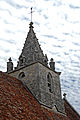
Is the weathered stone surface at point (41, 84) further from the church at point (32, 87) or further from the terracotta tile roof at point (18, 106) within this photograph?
the terracotta tile roof at point (18, 106)

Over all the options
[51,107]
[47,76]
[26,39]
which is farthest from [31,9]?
[51,107]

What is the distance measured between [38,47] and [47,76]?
2.74 metres

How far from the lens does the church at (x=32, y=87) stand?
11.2 meters

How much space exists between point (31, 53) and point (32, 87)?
3054mm

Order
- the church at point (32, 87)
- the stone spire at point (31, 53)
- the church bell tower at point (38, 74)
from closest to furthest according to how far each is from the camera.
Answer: the church at point (32, 87), the church bell tower at point (38, 74), the stone spire at point (31, 53)

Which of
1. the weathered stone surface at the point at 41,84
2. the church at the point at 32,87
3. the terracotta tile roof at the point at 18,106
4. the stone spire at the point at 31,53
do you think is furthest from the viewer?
the stone spire at the point at 31,53

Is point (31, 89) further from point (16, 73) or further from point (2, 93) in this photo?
point (2, 93)

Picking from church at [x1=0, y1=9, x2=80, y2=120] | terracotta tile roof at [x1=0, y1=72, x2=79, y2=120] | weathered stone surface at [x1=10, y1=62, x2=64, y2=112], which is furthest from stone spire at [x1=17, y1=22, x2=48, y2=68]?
terracotta tile roof at [x1=0, y1=72, x2=79, y2=120]

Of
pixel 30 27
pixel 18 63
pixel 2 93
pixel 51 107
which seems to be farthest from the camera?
pixel 30 27

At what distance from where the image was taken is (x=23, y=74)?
1631cm

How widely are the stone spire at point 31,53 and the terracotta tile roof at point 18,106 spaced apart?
208 cm

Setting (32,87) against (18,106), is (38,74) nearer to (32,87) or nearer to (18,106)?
(32,87)

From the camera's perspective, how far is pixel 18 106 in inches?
436

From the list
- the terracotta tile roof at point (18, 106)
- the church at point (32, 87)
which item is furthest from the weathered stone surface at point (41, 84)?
the terracotta tile roof at point (18, 106)
